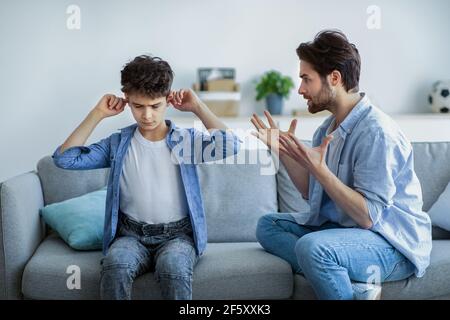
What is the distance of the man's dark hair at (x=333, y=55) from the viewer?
198 cm

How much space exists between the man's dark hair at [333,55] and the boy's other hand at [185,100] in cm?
38

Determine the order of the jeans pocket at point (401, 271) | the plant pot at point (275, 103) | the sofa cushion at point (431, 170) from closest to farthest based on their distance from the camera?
the jeans pocket at point (401, 271) < the sofa cushion at point (431, 170) < the plant pot at point (275, 103)

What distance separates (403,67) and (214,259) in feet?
8.60

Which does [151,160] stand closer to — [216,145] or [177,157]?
[177,157]

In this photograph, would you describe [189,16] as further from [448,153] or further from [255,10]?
[448,153]

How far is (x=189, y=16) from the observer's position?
4062 millimetres

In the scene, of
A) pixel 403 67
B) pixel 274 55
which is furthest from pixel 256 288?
pixel 403 67

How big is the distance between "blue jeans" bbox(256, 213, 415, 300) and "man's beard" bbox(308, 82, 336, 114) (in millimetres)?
382

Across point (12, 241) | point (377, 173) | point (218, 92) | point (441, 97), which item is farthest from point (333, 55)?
point (441, 97)

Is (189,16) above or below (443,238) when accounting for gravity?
above

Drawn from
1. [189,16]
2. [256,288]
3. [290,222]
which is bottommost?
[256,288]

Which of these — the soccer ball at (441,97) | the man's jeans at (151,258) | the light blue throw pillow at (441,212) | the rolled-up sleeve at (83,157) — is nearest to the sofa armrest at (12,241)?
the rolled-up sleeve at (83,157)

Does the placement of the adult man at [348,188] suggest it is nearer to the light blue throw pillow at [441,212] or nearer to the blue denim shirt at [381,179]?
the blue denim shirt at [381,179]

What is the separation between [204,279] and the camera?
2.02 meters
